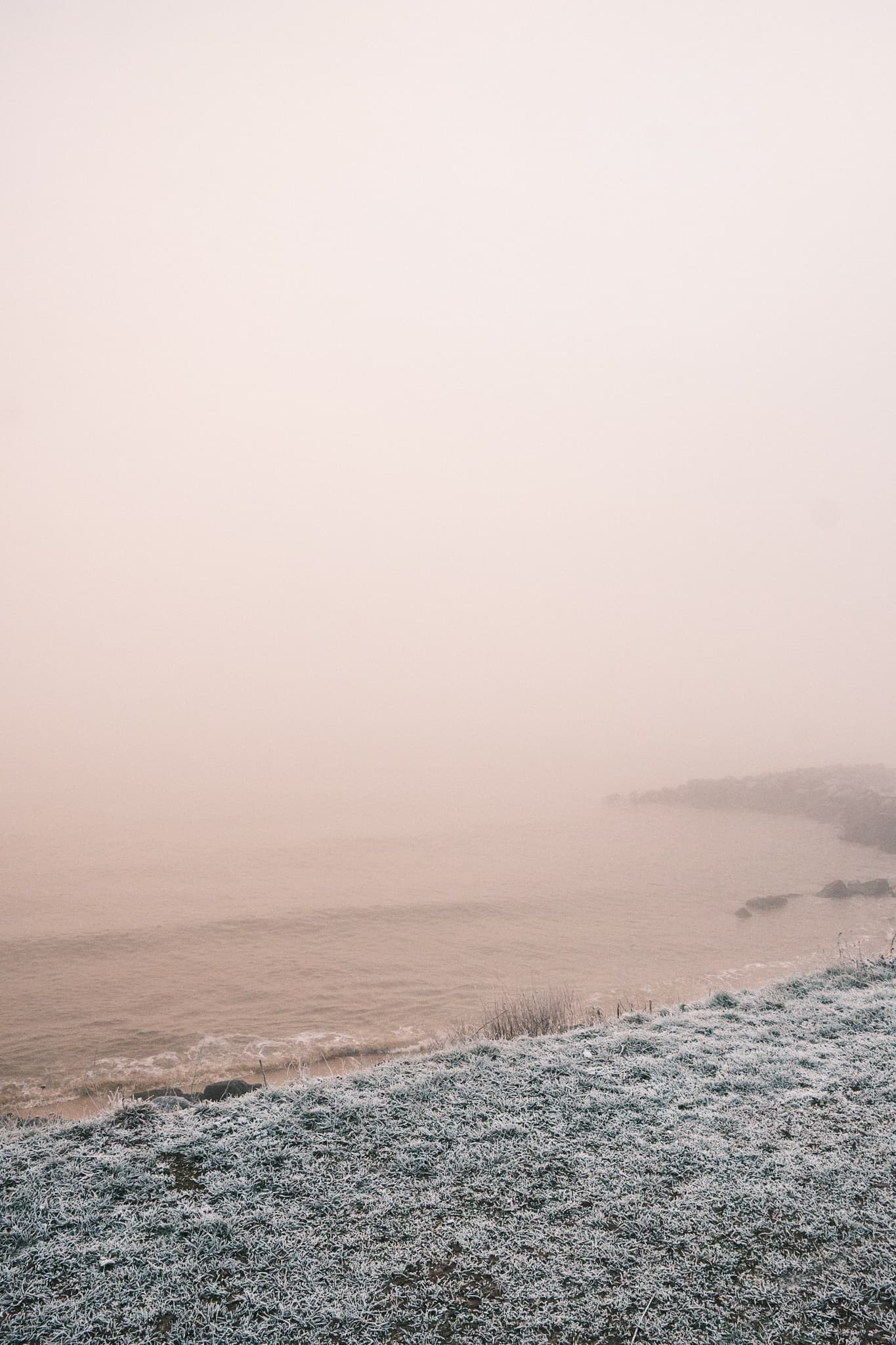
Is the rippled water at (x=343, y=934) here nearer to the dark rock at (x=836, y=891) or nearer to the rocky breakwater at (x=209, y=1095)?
the dark rock at (x=836, y=891)

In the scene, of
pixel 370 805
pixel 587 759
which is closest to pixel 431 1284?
pixel 370 805

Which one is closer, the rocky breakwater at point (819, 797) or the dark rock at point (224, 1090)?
the dark rock at point (224, 1090)

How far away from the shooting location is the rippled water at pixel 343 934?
13.8m

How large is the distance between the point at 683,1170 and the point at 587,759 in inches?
2533

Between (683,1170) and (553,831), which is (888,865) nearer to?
(553,831)

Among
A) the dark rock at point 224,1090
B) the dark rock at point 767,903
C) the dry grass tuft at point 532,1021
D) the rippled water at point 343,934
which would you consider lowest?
the dark rock at point 767,903

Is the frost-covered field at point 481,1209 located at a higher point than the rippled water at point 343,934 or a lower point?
higher

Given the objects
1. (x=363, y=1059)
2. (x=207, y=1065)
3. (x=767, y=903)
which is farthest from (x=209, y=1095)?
(x=767, y=903)

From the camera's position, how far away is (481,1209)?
4684 mm

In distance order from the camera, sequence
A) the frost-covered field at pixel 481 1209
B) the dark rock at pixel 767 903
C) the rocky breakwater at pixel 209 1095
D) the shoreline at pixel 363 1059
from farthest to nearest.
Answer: the dark rock at pixel 767 903 < the shoreline at pixel 363 1059 < the rocky breakwater at pixel 209 1095 < the frost-covered field at pixel 481 1209

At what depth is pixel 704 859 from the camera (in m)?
30.5

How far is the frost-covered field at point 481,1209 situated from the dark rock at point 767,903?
689 inches

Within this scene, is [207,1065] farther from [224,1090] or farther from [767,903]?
[767,903]

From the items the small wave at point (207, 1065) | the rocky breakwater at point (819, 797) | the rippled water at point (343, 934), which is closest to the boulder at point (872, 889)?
the rippled water at point (343, 934)
